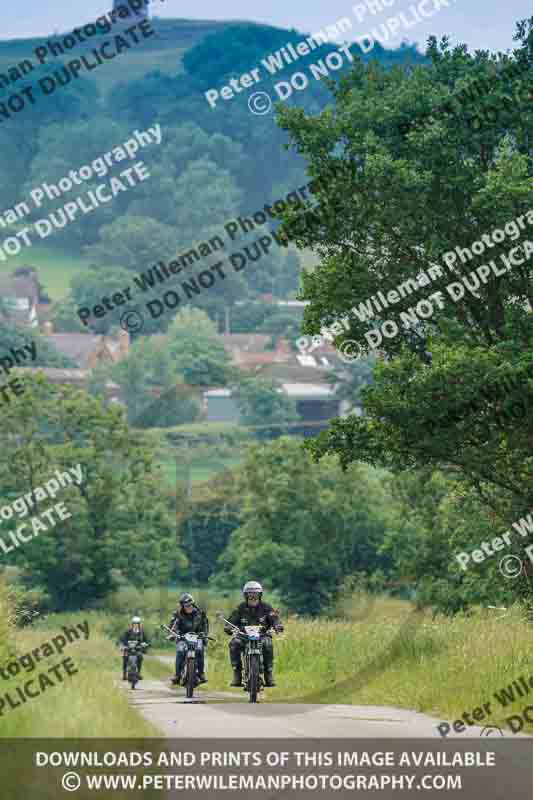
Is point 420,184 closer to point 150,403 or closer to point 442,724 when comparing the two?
point 442,724

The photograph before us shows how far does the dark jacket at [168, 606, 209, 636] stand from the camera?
2156 cm

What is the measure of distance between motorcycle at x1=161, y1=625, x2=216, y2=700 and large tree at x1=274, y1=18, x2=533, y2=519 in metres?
4.98

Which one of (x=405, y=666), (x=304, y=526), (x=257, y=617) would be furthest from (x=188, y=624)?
(x=304, y=526)

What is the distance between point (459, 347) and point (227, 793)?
13.2m

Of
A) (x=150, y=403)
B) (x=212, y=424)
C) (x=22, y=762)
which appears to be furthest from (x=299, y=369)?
(x=22, y=762)

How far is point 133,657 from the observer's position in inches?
1158

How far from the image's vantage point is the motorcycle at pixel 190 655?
2131 cm

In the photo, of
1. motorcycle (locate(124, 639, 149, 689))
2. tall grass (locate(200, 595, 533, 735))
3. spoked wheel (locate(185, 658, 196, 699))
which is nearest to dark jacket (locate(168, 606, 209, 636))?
spoked wheel (locate(185, 658, 196, 699))

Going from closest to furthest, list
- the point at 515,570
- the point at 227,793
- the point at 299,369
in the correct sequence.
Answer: the point at 227,793, the point at 515,570, the point at 299,369

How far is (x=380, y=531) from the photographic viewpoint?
92250mm

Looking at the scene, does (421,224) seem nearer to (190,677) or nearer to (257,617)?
(257,617)

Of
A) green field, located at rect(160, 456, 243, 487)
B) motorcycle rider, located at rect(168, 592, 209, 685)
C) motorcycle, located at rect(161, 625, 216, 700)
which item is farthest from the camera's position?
green field, located at rect(160, 456, 243, 487)

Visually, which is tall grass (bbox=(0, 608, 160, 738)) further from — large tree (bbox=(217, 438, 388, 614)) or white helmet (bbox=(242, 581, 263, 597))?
large tree (bbox=(217, 438, 388, 614))

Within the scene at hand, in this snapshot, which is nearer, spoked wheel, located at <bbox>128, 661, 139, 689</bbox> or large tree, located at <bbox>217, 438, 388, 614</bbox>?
spoked wheel, located at <bbox>128, 661, 139, 689</bbox>
